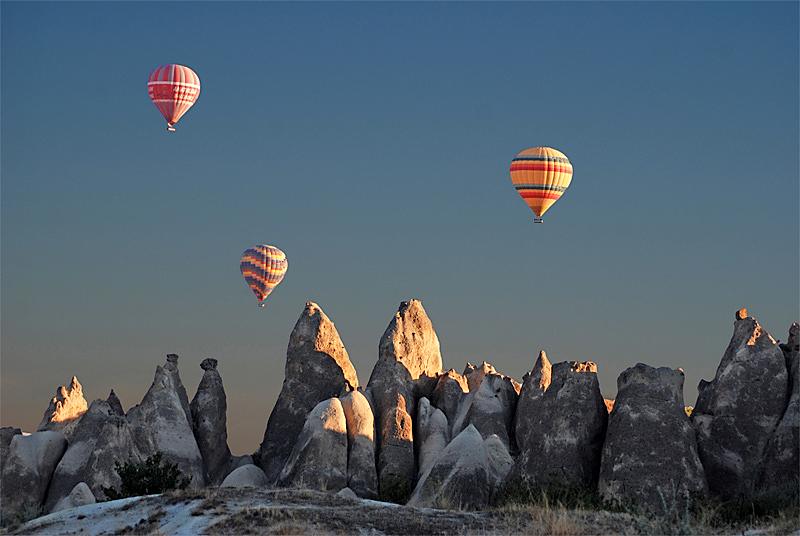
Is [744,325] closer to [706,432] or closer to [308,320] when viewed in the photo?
[706,432]

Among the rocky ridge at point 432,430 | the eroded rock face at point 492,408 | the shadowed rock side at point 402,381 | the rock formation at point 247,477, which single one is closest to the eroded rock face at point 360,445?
the rocky ridge at point 432,430

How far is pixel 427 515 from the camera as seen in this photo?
23766mm

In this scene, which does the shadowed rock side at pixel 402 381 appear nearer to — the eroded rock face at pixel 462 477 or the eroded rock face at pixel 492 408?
the eroded rock face at pixel 492 408

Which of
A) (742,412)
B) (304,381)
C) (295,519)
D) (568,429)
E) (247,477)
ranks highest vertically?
(304,381)

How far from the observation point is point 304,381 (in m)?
44.7

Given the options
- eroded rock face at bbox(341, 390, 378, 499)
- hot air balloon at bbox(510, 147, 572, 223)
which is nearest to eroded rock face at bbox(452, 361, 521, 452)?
eroded rock face at bbox(341, 390, 378, 499)

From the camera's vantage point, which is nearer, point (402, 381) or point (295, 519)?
point (295, 519)

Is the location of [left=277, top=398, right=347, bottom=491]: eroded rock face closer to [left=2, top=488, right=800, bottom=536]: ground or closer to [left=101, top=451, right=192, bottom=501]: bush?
[left=101, top=451, right=192, bottom=501]: bush

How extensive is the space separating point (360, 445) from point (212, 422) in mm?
7486

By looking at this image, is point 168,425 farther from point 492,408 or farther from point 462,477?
point 462,477

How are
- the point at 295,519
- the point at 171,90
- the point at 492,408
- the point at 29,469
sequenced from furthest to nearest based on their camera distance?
the point at 171,90
the point at 492,408
the point at 29,469
the point at 295,519

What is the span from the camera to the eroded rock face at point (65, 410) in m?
45.7

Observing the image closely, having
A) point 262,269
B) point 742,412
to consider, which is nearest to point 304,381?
point 262,269

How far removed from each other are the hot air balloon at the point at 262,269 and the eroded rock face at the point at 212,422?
33.0 feet
